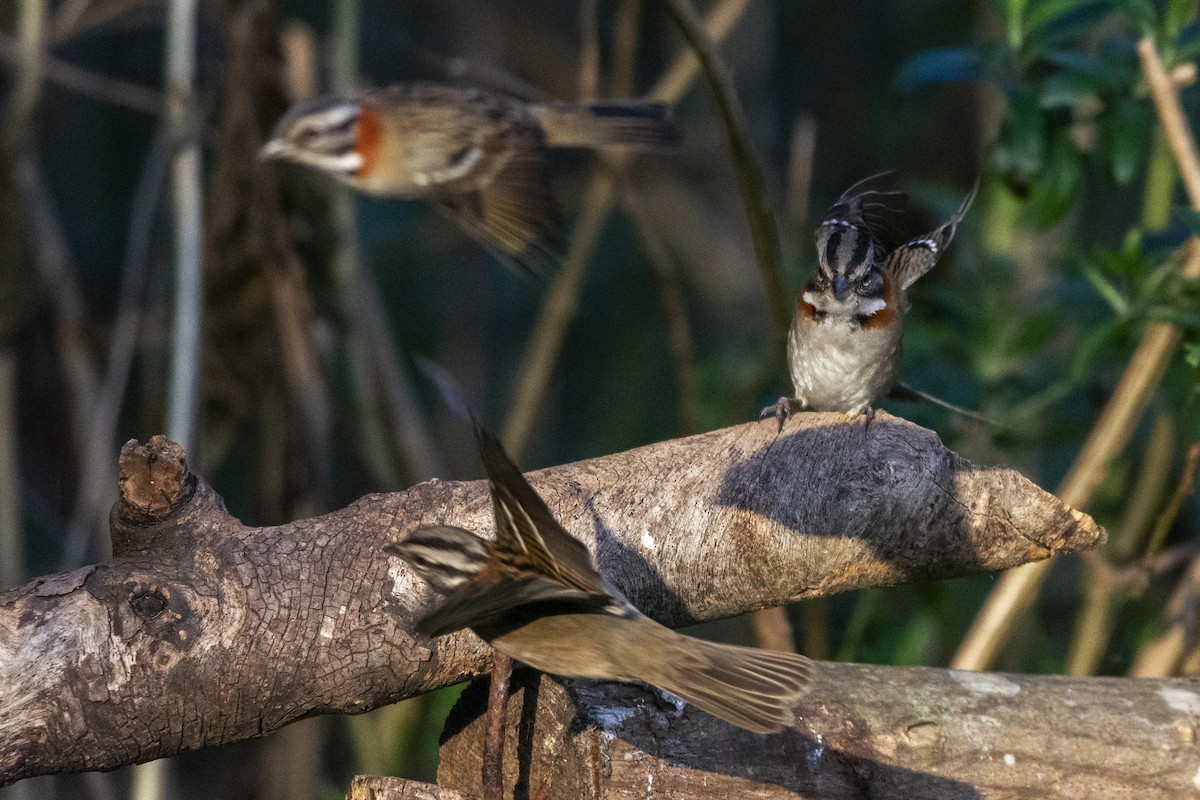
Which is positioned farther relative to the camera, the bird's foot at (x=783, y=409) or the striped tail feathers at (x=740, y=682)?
the bird's foot at (x=783, y=409)

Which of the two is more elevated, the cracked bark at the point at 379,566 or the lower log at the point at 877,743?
the cracked bark at the point at 379,566

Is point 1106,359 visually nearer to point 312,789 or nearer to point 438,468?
point 438,468

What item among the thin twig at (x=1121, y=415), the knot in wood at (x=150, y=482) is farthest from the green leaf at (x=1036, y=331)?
the knot in wood at (x=150, y=482)

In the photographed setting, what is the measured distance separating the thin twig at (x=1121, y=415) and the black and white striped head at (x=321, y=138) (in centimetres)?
189

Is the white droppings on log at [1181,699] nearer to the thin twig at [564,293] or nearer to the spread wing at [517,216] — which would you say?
the spread wing at [517,216]

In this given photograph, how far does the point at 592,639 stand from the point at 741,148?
1195mm

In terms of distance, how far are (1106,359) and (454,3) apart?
3.42 metres

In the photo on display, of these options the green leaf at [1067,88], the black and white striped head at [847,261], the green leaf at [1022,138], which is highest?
the green leaf at [1067,88]

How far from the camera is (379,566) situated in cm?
162

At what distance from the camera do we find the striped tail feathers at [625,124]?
11.2 ft

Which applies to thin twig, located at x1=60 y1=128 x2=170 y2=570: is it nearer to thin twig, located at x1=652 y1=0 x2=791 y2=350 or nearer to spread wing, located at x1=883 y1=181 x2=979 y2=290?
thin twig, located at x1=652 y1=0 x2=791 y2=350

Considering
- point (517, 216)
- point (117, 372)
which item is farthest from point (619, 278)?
point (117, 372)

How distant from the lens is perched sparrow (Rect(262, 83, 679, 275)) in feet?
10.5

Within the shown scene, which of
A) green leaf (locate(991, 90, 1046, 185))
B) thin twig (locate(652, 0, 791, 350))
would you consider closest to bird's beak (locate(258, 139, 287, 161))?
thin twig (locate(652, 0, 791, 350))
